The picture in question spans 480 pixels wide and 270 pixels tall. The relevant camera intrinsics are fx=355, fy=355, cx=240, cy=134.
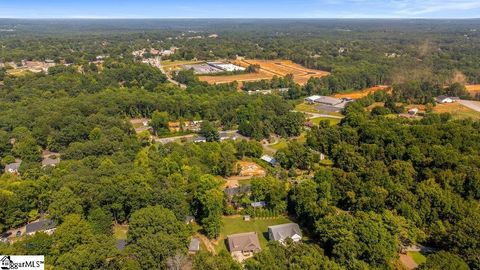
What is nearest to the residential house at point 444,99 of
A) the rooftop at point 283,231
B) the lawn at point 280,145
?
the lawn at point 280,145

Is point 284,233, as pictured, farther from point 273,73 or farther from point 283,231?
point 273,73

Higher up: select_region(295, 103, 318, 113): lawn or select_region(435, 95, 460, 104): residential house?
select_region(435, 95, 460, 104): residential house

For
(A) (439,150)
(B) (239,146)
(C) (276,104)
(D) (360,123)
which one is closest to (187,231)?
(B) (239,146)

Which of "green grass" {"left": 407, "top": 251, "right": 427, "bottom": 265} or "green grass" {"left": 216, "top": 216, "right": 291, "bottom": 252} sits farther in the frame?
"green grass" {"left": 216, "top": 216, "right": 291, "bottom": 252}

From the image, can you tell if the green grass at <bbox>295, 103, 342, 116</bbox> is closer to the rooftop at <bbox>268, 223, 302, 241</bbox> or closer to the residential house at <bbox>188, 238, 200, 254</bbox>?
the rooftop at <bbox>268, 223, 302, 241</bbox>

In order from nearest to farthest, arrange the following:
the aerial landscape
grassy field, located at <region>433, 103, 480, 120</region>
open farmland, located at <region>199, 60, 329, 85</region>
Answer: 1. the aerial landscape
2. grassy field, located at <region>433, 103, 480, 120</region>
3. open farmland, located at <region>199, 60, 329, 85</region>

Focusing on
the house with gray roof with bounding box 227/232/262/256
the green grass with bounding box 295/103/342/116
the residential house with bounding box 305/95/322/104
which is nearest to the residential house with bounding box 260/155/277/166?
the house with gray roof with bounding box 227/232/262/256
